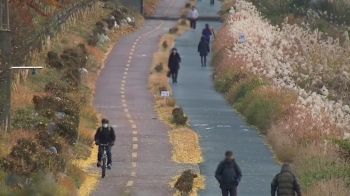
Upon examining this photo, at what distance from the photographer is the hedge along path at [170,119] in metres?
23.1

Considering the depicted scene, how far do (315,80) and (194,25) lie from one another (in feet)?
80.0

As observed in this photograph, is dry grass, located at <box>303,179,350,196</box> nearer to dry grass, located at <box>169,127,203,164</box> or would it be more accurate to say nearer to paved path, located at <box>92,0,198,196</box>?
paved path, located at <box>92,0,198,196</box>

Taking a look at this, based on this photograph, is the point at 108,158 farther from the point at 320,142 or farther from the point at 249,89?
the point at 249,89

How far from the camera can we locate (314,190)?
57.6ft

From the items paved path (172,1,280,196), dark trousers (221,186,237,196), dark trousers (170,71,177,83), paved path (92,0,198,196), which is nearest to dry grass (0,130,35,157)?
paved path (92,0,198,196)

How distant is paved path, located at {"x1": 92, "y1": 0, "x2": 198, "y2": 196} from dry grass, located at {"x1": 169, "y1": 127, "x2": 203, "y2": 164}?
22cm

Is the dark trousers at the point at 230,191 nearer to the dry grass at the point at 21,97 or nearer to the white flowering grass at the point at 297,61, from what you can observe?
the dry grass at the point at 21,97

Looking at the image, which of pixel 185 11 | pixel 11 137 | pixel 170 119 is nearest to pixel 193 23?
pixel 185 11

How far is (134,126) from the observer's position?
28.1 metres

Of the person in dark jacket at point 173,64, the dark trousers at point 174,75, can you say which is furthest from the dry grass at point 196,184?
the dark trousers at point 174,75

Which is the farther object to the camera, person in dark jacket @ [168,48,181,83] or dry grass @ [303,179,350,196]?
person in dark jacket @ [168,48,181,83]

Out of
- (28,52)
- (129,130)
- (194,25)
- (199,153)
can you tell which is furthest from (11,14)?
(194,25)

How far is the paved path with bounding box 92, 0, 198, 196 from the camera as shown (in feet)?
65.4

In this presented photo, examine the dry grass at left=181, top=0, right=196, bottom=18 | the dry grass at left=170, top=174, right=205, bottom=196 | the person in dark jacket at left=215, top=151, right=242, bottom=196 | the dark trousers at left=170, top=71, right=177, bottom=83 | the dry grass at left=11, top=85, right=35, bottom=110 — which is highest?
the person in dark jacket at left=215, top=151, right=242, bottom=196
